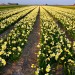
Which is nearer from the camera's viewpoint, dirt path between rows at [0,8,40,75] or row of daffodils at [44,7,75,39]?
dirt path between rows at [0,8,40,75]

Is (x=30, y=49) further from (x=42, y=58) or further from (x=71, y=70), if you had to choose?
(x=71, y=70)

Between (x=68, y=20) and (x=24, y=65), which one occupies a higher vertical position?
(x=24, y=65)

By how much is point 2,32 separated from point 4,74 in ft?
29.3

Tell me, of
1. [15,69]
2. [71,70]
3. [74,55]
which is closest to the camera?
[71,70]

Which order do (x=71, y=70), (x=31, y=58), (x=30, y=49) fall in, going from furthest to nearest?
(x=30, y=49), (x=31, y=58), (x=71, y=70)

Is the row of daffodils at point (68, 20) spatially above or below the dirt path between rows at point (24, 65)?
below

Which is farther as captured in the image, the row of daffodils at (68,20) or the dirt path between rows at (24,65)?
the row of daffodils at (68,20)

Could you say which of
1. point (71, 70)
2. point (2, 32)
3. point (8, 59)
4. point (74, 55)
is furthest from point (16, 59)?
point (2, 32)

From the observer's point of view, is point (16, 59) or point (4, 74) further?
point (16, 59)

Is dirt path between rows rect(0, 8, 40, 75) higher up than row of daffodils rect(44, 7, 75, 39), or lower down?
higher up

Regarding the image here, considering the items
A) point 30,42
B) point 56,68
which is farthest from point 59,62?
point 30,42

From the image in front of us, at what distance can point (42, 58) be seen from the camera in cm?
832

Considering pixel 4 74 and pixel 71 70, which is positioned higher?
pixel 71 70

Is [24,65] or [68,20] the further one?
[68,20]
